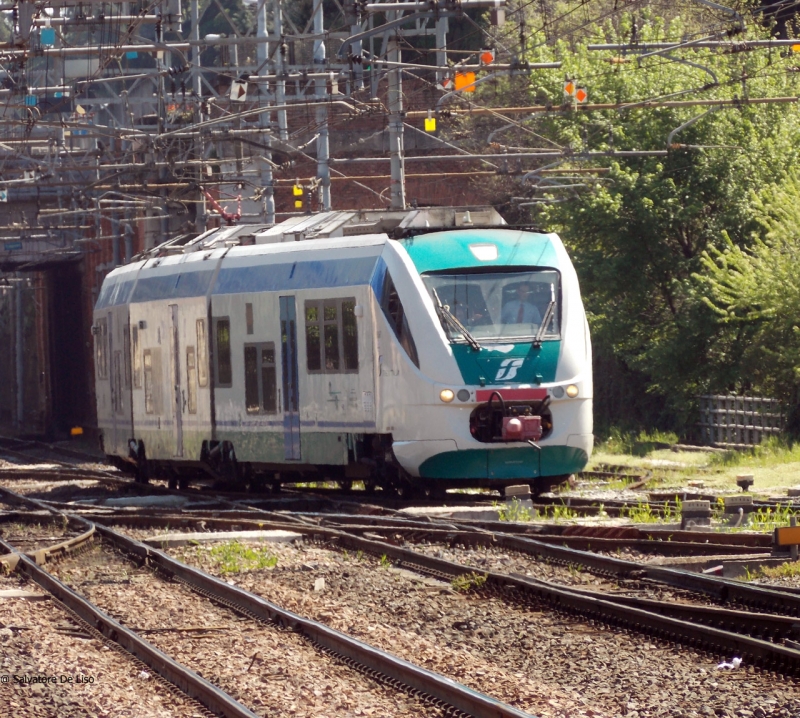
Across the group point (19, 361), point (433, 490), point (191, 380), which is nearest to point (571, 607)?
point (433, 490)

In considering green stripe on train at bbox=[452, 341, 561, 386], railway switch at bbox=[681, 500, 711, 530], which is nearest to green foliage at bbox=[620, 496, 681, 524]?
railway switch at bbox=[681, 500, 711, 530]

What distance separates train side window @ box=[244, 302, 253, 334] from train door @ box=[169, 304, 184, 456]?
240 centimetres

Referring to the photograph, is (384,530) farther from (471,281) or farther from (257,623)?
(257,623)

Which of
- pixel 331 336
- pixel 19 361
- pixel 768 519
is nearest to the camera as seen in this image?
pixel 768 519

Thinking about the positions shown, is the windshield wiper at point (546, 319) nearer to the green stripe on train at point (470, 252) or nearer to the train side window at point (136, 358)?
the green stripe on train at point (470, 252)

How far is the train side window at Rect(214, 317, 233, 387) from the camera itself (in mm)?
19672

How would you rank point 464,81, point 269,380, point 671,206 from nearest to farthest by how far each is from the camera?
point 269,380 < point 464,81 < point 671,206

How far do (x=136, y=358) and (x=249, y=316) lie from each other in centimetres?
467

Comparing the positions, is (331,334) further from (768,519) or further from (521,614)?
(521,614)

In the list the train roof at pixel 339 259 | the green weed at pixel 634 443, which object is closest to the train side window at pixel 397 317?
the train roof at pixel 339 259

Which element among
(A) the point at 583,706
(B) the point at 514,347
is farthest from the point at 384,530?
(A) the point at 583,706

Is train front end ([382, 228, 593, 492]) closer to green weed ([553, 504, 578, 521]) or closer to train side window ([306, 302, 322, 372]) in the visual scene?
green weed ([553, 504, 578, 521])

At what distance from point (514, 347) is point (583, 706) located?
9290mm

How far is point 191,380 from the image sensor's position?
20.9 metres
